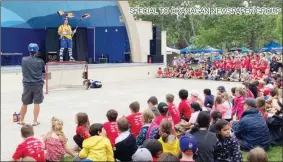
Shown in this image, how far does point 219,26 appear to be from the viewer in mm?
36781

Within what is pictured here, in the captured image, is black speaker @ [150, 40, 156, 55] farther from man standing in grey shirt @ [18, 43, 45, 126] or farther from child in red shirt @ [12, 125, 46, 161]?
child in red shirt @ [12, 125, 46, 161]

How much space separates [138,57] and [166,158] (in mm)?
20944

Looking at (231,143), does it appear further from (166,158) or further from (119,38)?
(119,38)

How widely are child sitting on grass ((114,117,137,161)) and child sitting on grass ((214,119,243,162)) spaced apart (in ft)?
3.37

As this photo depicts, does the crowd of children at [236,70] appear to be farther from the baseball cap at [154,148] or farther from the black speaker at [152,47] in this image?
the baseball cap at [154,148]

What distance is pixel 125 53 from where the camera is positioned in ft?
82.5

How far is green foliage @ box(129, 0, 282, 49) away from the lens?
34.1m

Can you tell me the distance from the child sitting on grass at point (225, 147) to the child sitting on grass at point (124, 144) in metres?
1.03

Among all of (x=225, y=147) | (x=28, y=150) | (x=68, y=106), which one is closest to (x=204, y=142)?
(x=225, y=147)

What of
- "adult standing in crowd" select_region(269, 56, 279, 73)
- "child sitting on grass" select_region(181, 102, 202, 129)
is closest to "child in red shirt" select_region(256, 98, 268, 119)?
"child sitting on grass" select_region(181, 102, 202, 129)

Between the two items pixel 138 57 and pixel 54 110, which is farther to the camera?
pixel 138 57

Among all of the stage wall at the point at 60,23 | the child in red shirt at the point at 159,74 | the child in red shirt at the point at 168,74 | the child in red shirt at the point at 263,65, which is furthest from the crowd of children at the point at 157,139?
the stage wall at the point at 60,23

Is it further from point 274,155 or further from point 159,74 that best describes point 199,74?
point 274,155

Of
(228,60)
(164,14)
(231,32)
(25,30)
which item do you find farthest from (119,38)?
(164,14)
